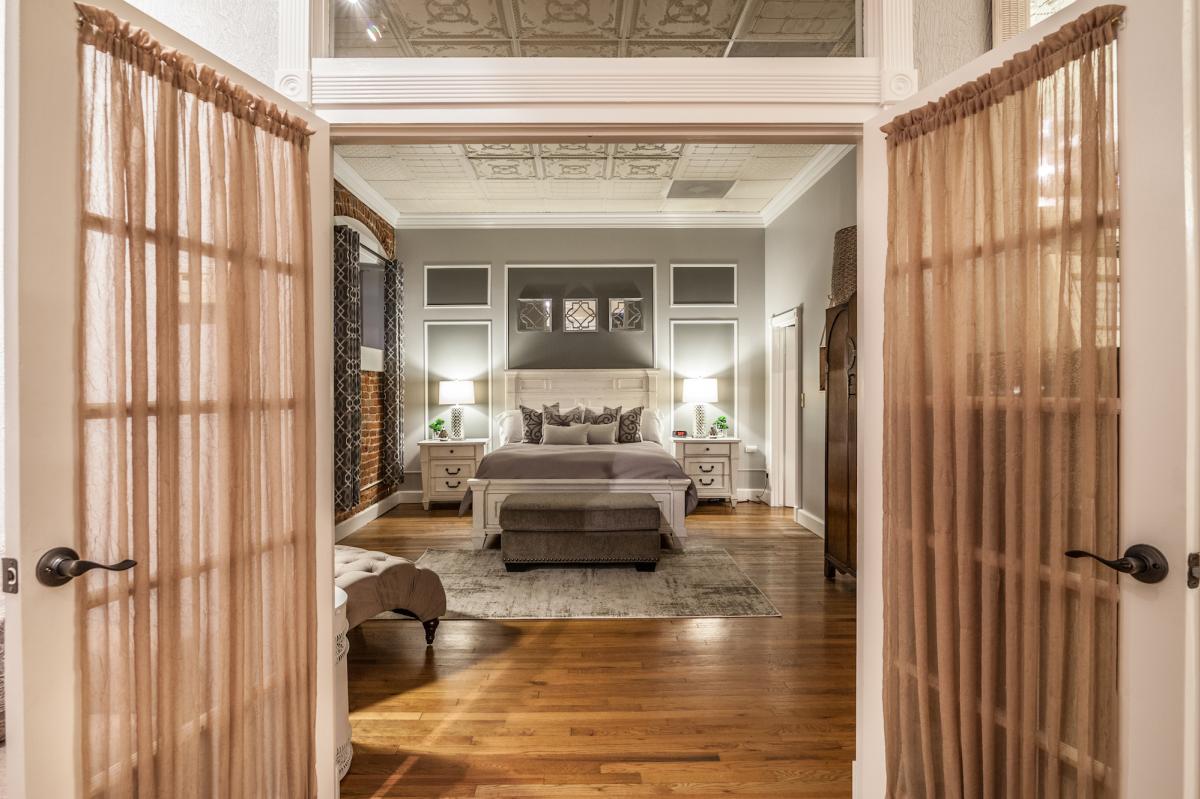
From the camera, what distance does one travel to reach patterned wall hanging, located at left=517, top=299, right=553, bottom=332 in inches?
291

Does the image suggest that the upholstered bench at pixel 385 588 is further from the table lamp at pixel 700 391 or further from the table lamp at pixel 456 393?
the table lamp at pixel 700 391

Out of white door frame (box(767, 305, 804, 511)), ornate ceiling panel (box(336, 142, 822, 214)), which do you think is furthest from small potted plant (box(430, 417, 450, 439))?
white door frame (box(767, 305, 804, 511))

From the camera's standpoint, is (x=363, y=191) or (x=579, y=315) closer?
(x=363, y=191)

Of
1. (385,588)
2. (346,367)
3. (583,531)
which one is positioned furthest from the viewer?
(346,367)

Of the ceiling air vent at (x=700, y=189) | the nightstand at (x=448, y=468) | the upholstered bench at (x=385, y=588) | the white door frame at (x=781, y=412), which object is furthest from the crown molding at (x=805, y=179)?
the upholstered bench at (x=385, y=588)

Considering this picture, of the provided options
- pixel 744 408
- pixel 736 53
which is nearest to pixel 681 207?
pixel 744 408

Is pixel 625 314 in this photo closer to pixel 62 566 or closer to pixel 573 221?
pixel 573 221

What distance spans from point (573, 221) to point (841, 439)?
4.34m

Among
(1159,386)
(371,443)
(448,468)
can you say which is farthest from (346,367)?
(1159,386)

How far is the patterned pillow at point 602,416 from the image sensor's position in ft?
22.8

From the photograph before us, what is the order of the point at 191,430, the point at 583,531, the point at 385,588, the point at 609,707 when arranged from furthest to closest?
the point at 583,531, the point at 385,588, the point at 609,707, the point at 191,430

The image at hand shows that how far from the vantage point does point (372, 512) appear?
6348 mm

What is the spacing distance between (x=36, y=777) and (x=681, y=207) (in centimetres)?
685

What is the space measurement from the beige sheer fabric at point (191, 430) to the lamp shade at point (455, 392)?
5.40m
